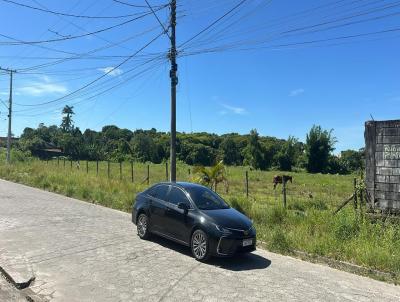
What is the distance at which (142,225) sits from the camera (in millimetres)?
11859

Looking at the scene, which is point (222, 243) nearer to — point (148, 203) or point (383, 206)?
point (148, 203)

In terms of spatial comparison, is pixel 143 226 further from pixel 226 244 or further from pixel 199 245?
pixel 226 244

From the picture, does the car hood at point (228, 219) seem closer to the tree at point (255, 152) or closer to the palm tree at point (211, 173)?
the palm tree at point (211, 173)

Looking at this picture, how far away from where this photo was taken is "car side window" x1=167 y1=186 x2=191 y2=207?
1074cm

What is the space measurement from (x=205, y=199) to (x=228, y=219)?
3.82ft

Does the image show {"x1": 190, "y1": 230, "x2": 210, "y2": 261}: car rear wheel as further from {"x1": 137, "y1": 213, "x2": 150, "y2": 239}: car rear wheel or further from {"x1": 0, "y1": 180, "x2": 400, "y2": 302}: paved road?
{"x1": 137, "y1": 213, "x2": 150, "y2": 239}: car rear wheel

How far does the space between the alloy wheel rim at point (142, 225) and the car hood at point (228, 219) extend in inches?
A: 90.6

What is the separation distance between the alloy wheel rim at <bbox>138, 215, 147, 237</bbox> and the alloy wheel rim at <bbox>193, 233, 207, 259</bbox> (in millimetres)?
2230

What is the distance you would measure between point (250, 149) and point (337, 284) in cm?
8691

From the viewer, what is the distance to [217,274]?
28.4 feet

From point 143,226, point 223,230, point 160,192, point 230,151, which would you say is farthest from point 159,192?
point 230,151

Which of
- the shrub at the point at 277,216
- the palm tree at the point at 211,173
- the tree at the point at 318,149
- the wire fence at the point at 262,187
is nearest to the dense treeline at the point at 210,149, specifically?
the tree at the point at 318,149

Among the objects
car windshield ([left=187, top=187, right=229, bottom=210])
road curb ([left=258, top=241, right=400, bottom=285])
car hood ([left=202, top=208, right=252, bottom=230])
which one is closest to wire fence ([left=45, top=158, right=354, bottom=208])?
car windshield ([left=187, top=187, right=229, bottom=210])

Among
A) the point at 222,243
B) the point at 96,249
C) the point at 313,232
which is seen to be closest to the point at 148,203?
the point at 96,249
